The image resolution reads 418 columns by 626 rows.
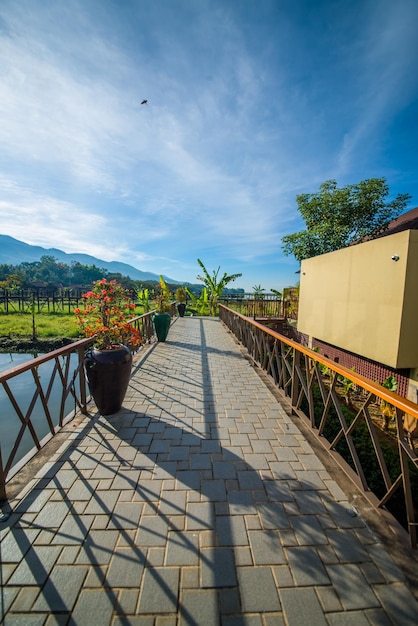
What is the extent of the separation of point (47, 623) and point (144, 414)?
2.25m

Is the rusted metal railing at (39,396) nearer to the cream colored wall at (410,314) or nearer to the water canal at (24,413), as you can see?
the water canal at (24,413)

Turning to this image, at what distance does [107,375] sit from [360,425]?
16.8 feet

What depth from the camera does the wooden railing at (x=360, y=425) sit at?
1813mm

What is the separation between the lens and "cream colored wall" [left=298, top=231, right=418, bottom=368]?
4.98 metres

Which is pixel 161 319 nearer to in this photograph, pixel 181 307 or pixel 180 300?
pixel 181 307

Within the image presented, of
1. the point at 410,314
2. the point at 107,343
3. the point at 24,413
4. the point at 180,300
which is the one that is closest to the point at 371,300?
the point at 410,314

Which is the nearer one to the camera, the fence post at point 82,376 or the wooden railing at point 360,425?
the wooden railing at point 360,425

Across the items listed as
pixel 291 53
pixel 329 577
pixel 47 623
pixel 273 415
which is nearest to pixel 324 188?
pixel 291 53

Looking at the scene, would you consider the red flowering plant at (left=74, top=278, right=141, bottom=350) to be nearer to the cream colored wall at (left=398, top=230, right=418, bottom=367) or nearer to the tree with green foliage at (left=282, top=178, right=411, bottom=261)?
the cream colored wall at (left=398, top=230, right=418, bottom=367)

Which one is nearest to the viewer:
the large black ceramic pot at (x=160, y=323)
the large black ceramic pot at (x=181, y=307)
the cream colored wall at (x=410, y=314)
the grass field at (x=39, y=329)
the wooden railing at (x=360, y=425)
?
the wooden railing at (x=360, y=425)

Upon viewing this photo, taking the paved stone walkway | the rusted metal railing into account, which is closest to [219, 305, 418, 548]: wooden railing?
the paved stone walkway

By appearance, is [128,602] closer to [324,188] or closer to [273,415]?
[273,415]

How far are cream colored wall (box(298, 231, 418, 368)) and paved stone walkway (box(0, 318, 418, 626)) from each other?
363cm

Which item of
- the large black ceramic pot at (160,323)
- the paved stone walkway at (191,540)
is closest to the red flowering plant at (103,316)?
the paved stone walkway at (191,540)
